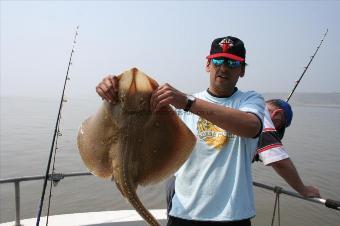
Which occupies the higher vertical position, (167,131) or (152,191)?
(167,131)

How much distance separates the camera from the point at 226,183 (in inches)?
108

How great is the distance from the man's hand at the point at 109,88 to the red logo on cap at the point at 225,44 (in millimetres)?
1012

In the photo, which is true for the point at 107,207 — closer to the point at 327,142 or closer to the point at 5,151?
the point at 5,151

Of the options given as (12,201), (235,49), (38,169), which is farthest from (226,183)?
(38,169)

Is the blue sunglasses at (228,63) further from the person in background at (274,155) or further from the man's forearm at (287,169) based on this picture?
the man's forearm at (287,169)

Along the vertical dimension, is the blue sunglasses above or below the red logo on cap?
below

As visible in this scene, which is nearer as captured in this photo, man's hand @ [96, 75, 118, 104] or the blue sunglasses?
man's hand @ [96, 75, 118, 104]

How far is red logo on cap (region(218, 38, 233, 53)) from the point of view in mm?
2902

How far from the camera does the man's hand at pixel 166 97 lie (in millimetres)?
2318

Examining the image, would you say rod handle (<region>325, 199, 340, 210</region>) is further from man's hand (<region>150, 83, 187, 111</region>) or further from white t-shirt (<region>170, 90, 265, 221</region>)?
man's hand (<region>150, 83, 187, 111</region>)

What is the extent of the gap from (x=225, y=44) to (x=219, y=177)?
1.14 metres

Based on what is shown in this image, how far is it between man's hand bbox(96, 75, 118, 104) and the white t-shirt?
2.78ft

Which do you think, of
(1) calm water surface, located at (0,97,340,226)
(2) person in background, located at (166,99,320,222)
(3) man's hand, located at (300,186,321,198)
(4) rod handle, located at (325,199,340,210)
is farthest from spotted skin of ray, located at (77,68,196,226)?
(1) calm water surface, located at (0,97,340,226)

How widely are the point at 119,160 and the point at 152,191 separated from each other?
39.4 ft
